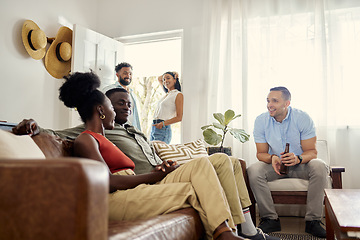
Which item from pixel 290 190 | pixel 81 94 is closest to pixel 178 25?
pixel 290 190

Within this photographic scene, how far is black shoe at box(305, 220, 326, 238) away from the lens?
2680mm

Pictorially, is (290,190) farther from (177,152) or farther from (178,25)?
(178,25)

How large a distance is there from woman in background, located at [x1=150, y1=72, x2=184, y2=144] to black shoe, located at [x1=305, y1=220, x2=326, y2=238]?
181 cm

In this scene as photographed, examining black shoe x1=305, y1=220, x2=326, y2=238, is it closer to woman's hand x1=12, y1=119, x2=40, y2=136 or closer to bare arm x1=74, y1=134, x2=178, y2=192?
bare arm x1=74, y1=134, x2=178, y2=192

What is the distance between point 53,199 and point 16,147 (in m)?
0.55

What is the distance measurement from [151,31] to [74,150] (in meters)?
3.33

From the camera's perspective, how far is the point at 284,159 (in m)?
3.03

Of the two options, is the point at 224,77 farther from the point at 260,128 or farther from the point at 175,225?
the point at 175,225

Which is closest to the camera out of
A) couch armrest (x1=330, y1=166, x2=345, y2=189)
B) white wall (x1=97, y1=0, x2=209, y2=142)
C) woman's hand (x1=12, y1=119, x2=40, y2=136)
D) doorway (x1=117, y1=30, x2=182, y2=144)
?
woman's hand (x1=12, y1=119, x2=40, y2=136)

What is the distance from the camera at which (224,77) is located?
425cm

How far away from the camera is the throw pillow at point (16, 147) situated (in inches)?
45.4

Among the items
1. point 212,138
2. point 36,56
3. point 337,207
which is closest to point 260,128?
point 212,138

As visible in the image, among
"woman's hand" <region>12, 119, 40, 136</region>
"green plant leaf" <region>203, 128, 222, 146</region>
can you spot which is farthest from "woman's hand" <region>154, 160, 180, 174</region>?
"green plant leaf" <region>203, 128, 222, 146</region>

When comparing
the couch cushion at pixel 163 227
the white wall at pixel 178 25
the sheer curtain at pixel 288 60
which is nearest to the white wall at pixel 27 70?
the white wall at pixel 178 25
